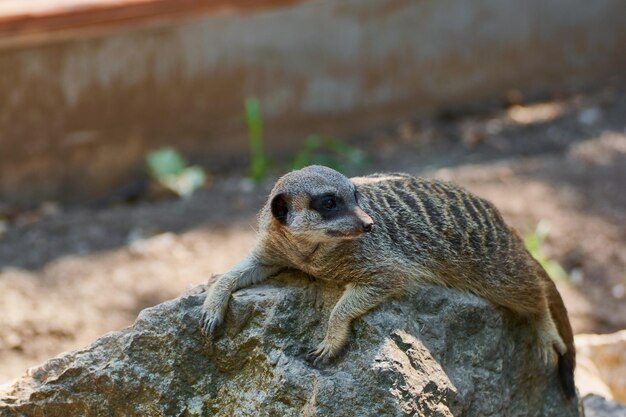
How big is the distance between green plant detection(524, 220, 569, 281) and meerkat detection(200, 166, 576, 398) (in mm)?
1540

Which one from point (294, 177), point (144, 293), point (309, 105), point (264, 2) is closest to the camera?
point (294, 177)

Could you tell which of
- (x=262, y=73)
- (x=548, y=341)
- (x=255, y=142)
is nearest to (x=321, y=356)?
(x=548, y=341)

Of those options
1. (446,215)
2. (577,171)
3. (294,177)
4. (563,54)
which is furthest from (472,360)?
(563,54)

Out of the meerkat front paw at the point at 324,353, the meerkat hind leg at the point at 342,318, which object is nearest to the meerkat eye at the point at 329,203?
the meerkat hind leg at the point at 342,318

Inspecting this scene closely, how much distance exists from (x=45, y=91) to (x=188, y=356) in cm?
332

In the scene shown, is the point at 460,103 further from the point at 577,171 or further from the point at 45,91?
the point at 45,91

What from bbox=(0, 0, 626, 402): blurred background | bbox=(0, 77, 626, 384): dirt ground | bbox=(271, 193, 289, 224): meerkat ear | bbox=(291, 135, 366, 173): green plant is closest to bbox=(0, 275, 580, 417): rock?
bbox=(271, 193, 289, 224): meerkat ear

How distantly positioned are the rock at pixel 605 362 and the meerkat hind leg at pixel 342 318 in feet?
5.20

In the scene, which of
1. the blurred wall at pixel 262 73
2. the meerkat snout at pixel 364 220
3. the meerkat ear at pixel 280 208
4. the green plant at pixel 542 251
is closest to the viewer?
the meerkat snout at pixel 364 220

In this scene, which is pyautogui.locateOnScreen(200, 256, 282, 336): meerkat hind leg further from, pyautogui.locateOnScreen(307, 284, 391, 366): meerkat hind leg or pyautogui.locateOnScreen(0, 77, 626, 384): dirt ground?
pyautogui.locateOnScreen(0, 77, 626, 384): dirt ground

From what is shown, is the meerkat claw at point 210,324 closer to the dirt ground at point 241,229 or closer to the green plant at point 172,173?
the dirt ground at point 241,229

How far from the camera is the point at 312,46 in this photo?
20.7 feet

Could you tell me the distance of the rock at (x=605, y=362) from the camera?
3.87 meters

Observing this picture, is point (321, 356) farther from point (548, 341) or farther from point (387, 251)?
point (548, 341)
